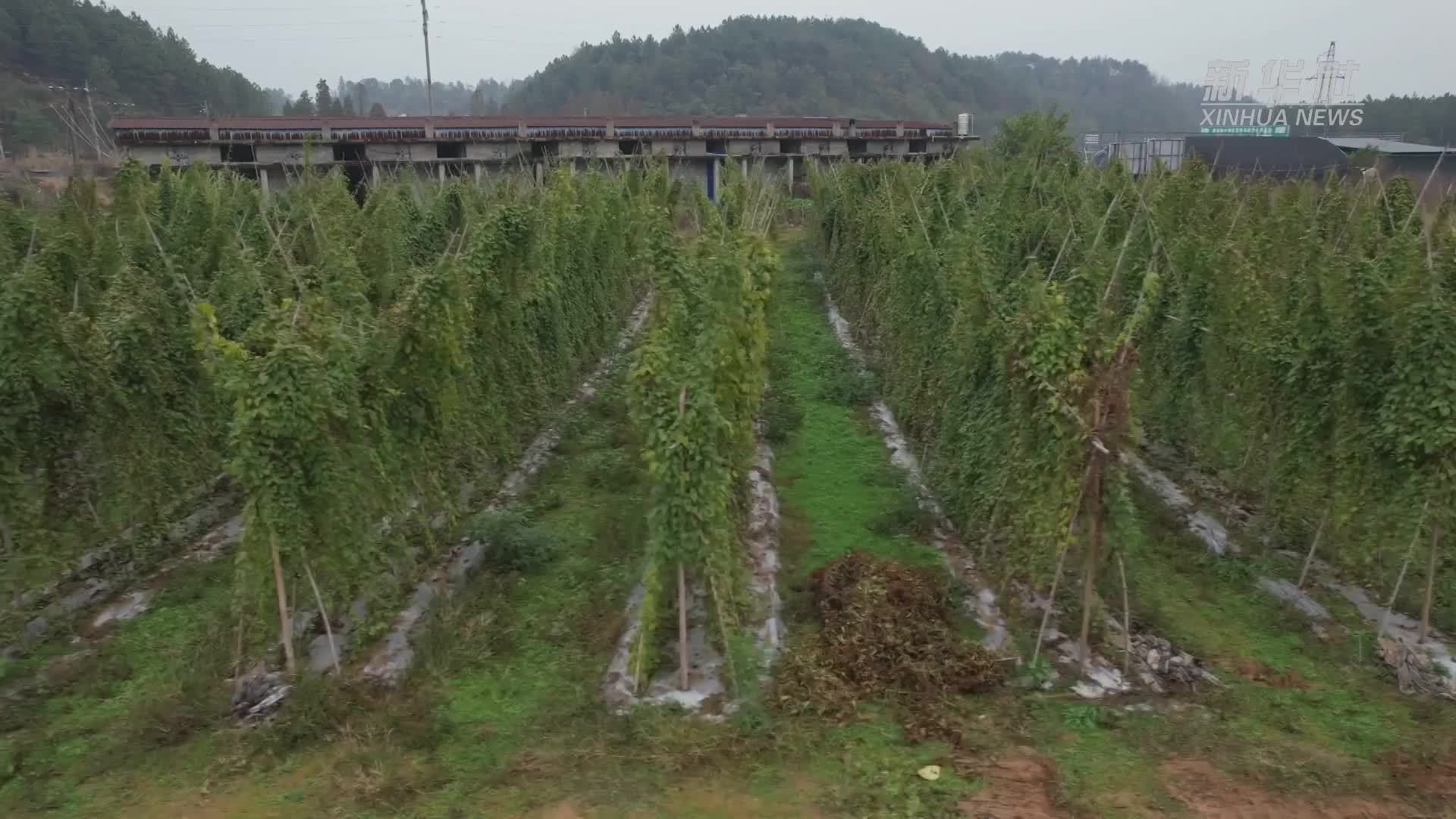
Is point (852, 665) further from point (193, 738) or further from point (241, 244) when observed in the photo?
point (241, 244)

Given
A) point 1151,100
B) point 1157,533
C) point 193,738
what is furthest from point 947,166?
point 1151,100

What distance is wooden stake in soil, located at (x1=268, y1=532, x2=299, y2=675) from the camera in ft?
21.7

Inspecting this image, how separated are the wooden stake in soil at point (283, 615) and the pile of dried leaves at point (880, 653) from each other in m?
3.75

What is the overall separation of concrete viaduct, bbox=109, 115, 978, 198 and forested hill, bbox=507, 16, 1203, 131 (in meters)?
48.2

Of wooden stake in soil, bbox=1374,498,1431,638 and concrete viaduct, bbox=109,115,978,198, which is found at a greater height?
concrete viaduct, bbox=109,115,978,198

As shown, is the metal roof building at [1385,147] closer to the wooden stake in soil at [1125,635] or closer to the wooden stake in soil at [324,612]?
the wooden stake in soil at [1125,635]

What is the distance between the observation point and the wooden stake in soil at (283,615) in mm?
6602

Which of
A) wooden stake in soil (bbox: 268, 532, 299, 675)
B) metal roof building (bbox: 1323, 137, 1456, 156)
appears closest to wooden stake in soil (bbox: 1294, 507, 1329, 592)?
wooden stake in soil (bbox: 268, 532, 299, 675)

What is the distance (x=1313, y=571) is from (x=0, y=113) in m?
66.0

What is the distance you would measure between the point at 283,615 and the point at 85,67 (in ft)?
236

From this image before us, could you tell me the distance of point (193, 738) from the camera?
6434 millimetres

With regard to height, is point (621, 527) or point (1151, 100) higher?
point (1151, 100)

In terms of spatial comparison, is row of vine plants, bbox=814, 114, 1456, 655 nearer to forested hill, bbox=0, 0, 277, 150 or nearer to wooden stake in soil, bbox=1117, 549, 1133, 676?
wooden stake in soil, bbox=1117, 549, 1133, 676

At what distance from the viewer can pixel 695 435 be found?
647cm
